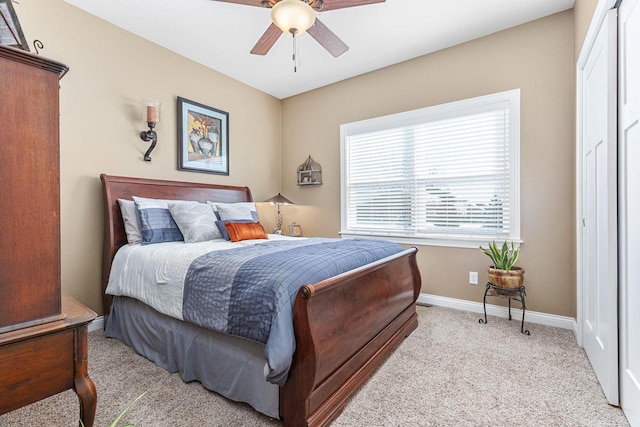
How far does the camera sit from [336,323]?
1.62m

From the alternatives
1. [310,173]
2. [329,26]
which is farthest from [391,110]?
[310,173]

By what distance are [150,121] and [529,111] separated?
3.54m

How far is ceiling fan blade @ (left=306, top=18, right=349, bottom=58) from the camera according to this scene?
228 cm

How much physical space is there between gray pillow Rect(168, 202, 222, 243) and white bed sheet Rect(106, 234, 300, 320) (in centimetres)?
22

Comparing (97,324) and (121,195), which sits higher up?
(121,195)

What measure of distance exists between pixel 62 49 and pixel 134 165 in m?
→ 1.05

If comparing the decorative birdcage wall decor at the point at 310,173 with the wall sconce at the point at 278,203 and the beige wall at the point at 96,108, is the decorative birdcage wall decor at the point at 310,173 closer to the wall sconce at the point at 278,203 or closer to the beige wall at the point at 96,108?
the wall sconce at the point at 278,203

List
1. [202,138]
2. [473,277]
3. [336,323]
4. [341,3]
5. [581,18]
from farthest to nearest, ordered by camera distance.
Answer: [202,138] → [473,277] → [581,18] → [341,3] → [336,323]

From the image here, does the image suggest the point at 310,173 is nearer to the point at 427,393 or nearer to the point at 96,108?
the point at 96,108

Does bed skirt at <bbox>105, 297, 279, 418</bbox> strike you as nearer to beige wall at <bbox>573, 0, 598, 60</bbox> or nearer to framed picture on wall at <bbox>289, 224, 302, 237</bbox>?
framed picture on wall at <bbox>289, 224, 302, 237</bbox>

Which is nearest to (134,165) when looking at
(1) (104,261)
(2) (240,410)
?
(1) (104,261)

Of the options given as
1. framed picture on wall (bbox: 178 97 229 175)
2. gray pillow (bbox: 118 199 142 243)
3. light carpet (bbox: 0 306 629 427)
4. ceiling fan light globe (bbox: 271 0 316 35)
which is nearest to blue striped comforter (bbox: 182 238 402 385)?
light carpet (bbox: 0 306 629 427)

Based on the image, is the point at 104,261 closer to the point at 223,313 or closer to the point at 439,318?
the point at 223,313

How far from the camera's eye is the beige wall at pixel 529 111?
273 cm
